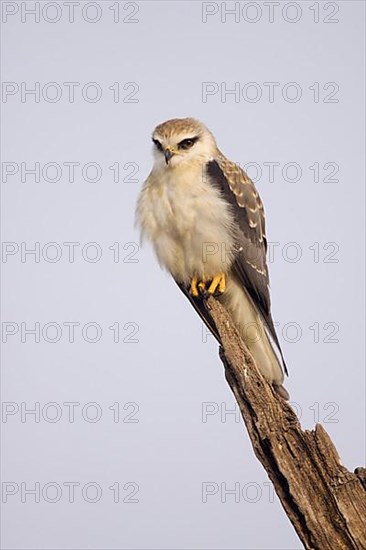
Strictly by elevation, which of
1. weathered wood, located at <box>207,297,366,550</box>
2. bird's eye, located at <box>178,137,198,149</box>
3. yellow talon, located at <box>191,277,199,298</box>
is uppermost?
bird's eye, located at <box>178,137,198,149</box>

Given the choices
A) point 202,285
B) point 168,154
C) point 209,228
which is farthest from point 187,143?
point 202,285

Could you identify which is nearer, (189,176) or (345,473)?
(345,473)

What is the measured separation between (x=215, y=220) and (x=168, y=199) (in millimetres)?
423

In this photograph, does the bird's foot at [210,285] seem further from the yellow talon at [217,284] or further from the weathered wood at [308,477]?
the weathered wood at [308,477]

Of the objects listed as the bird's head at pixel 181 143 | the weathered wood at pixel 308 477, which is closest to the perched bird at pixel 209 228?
the bird's head at pixel 181 143

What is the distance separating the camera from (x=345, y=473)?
4.63 meters

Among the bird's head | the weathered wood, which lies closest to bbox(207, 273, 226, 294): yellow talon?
the bird's head

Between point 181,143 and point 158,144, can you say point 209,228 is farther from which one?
point 158,144

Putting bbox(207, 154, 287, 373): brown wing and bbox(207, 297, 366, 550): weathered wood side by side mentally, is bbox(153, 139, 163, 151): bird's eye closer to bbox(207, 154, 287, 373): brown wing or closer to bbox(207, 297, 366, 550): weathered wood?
bbox(207, 154, 287, 373): brown wing

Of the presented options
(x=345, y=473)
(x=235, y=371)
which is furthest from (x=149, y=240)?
(x=345, y=473)

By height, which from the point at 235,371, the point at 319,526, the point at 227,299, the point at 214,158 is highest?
the point at 214,158

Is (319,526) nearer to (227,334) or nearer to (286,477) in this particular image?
(286,477)

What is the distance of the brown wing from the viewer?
6902 millimetres

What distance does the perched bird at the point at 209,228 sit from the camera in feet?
22.0
